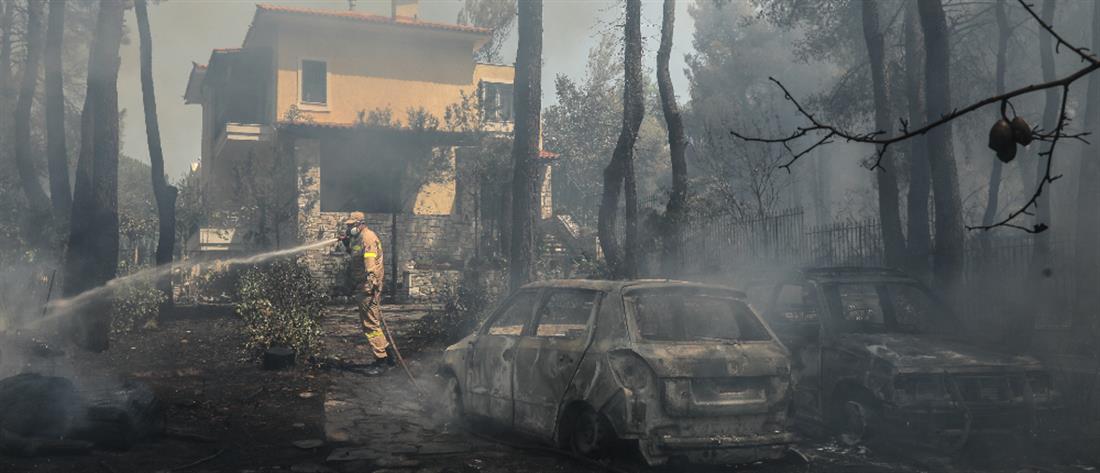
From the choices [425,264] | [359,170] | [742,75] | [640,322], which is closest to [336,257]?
[425,264]

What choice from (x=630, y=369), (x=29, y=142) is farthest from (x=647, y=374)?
(x=29, y=142)

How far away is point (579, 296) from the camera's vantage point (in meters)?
7.80

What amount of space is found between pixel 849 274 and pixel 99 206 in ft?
38.2

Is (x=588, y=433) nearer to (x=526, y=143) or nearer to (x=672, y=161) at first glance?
(x=526, y=143)

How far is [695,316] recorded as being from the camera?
7543 mm

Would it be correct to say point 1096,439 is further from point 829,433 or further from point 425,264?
point 425,264

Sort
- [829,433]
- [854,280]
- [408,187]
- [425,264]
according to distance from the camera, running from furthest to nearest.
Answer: [408,187] → [425,264] → [854,280] → [829,433]

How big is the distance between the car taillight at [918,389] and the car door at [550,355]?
272 cm

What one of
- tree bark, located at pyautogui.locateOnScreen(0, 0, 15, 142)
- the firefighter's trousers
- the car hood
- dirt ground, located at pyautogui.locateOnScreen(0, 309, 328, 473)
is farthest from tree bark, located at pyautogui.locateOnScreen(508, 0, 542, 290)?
tree bark, located at pyautogui.locateOnScreen(0, 0, 15, 142)

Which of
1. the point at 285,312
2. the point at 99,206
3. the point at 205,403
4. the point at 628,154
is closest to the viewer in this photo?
the point at 205,403

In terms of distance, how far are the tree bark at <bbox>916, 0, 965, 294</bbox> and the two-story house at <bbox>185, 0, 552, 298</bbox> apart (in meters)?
13.2

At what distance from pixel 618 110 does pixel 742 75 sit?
23.8ft

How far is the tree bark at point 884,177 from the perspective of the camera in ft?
47.7

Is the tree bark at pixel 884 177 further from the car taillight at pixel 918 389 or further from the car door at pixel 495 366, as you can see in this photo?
the car door at pixel 495 366
